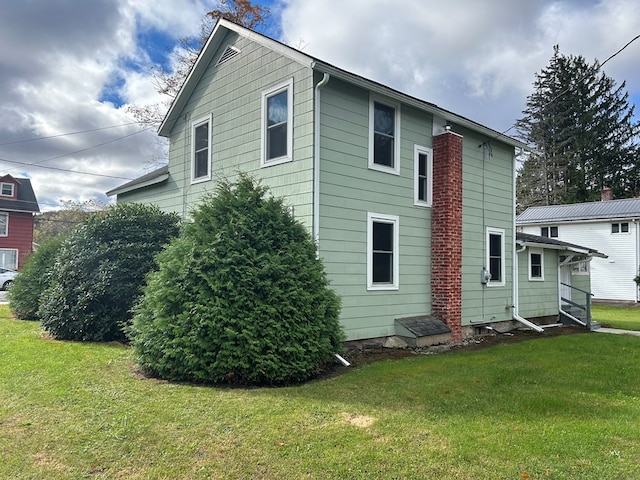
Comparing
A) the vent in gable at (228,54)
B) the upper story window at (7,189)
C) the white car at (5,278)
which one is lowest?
the white car at (5,278)

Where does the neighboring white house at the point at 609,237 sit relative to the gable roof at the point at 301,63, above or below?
below

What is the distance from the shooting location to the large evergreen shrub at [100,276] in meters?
8.98

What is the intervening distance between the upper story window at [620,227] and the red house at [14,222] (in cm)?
3408

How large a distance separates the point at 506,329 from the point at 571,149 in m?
31.7

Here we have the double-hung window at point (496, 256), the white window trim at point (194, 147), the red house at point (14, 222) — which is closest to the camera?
the white window trim at point (194, 147)

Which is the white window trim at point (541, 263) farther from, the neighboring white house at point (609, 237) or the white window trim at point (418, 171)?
the neighboring white house at point (609, 237)

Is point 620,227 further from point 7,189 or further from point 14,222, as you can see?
point 7,189

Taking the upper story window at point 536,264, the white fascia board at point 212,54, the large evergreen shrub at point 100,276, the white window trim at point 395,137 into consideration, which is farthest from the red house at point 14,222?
the upper story window at point 536,264

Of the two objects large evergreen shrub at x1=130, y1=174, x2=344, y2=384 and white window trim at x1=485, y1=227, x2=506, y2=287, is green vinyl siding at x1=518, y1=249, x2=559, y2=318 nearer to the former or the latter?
white window trim at x1=485, y1=227, x2=506, y2=287

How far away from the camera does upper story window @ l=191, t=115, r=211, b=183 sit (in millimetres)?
10922

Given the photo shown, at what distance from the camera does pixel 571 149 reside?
37438 millimetres

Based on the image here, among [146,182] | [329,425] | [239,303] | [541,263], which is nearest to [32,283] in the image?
[146,182]

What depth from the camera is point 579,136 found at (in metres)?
37.1

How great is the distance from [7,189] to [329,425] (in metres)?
31.7
